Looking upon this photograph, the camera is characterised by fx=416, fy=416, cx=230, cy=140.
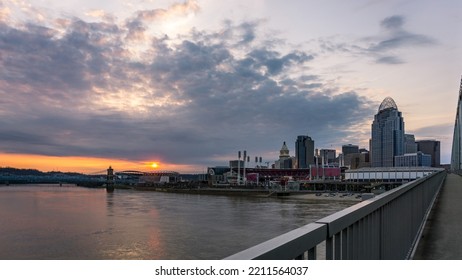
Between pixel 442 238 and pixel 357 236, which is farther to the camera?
pixel 442 238

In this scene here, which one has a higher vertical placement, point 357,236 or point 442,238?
point 357,236

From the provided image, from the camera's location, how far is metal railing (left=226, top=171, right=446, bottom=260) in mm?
Result: 2187

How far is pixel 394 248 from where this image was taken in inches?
232

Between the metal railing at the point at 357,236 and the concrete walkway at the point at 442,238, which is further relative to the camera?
the concrete walkway at the point at 442,238

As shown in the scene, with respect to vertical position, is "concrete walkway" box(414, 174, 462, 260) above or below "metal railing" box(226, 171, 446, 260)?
below

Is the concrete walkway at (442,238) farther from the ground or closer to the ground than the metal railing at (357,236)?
closer to the ground

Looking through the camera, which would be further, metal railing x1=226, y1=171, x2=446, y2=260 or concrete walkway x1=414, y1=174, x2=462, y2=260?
concrete walkway x1=414, y1=174, x2=462, y2=260

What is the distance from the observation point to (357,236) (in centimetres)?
→ 379

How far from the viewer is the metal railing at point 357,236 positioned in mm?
2187
